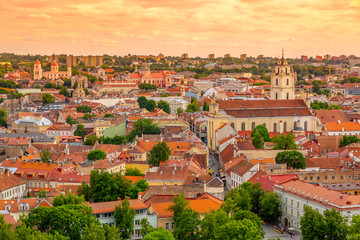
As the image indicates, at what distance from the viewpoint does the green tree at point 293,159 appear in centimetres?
5044

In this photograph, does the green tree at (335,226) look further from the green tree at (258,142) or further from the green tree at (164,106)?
the green tree at (164,106)

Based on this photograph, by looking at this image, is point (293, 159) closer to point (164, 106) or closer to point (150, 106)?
point (164, 106)

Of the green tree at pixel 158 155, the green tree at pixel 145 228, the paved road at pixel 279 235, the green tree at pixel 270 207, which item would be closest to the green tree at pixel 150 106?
the green tree at pixel 158 155

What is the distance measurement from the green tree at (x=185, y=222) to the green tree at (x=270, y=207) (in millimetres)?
7206

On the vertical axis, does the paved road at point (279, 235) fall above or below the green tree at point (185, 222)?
below

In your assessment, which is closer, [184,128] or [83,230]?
[83,230]

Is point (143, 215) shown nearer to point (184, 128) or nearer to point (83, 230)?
point (83, 230)

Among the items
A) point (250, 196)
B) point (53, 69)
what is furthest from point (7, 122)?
point (53, 69)

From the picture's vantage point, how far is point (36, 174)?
154 ft

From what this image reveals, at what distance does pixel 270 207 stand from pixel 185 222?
863 centimetres

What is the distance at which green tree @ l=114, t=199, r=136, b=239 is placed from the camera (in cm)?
3331

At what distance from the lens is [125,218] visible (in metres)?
33.2

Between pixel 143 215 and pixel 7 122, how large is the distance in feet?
204

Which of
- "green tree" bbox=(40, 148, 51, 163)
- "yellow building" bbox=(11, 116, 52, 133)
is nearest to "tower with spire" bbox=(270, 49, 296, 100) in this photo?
"yellow building" bbox=(11, 116, 52, 133)
